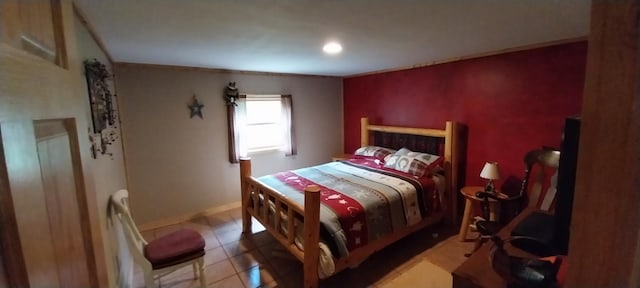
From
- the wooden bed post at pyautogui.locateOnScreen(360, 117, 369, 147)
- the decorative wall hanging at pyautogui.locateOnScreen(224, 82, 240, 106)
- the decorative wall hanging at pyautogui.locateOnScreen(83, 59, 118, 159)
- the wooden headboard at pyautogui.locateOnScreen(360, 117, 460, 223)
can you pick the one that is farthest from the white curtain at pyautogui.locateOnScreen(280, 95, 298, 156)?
the decorative wall hanging at pyautogui.locateOnScreen(83, 59, 118, 159)

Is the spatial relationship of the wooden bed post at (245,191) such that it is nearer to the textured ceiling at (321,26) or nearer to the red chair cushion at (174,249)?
the red chair cushion at (174,249)

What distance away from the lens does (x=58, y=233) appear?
524 mm

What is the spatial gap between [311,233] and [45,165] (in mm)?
1632

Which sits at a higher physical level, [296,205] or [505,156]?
[505,156]

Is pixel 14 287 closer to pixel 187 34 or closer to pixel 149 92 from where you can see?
pixel 187 34

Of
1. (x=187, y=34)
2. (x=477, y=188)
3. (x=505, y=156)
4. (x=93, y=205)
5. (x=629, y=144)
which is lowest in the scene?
(x=477, y=188)

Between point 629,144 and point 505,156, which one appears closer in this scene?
point 629,144

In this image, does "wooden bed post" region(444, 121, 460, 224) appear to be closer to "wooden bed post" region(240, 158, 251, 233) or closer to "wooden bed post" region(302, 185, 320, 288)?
"wooden bed post" region(302, 185, 320, 288)

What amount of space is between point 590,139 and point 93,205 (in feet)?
3.85

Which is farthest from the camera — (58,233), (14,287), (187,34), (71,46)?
(187,34)

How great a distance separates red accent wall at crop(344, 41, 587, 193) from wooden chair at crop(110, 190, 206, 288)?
2.97 meters

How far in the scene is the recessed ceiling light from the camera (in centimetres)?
212

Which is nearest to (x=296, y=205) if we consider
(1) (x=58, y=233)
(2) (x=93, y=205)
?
(2) (x=93, y=205)

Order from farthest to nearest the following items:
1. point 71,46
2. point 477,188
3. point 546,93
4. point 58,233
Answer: point 477,188 < point 546,93 < point 71,46 < point 58,233
